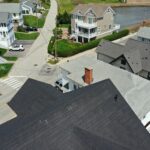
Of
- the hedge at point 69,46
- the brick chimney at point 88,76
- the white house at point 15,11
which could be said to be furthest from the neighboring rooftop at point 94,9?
the brick chimney at point 88,76

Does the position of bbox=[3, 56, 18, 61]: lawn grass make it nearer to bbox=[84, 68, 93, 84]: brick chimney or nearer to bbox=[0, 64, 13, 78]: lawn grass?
bbox=[0, 64, 13, 78]: lawn grass

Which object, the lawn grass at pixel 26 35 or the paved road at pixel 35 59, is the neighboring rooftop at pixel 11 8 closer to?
the paved road at pixel 35 59

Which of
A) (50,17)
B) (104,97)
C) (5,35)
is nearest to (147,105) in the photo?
(104,97)

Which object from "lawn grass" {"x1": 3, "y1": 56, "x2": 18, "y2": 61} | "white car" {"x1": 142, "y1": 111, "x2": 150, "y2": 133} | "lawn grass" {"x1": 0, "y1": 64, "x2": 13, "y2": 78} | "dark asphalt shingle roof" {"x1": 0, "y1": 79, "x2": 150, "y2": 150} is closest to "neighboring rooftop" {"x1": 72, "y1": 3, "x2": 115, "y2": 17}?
"lawn grass" {"x1": 3, "y1": 56, "x2": 18, "y2": 61}

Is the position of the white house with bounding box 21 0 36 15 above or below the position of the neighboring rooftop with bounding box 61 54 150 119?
above

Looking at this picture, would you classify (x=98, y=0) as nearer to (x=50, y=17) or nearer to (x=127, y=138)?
(x=50, y=17)

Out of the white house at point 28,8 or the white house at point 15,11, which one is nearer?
the white house at point 15,11
